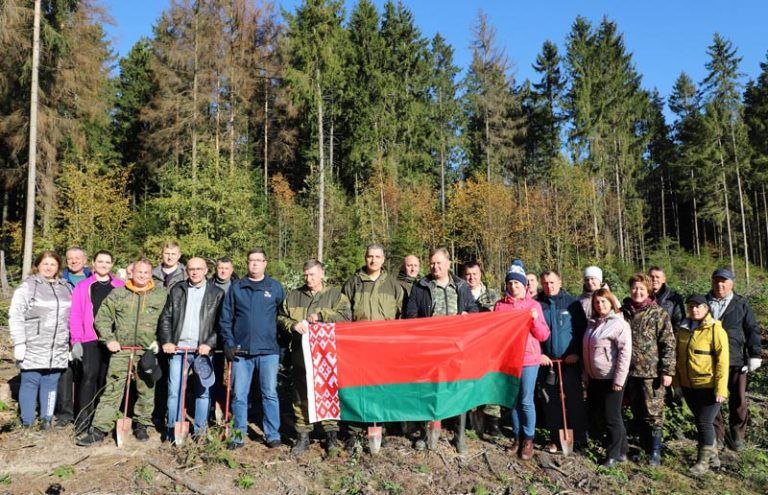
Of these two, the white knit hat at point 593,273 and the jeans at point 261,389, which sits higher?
the white knit hat at point 593,273

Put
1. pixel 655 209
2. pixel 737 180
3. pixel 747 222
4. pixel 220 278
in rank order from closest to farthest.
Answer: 1. pixel 220 278
2. pixel 737 180
3. pixel 747 222
4. pixel 655 209

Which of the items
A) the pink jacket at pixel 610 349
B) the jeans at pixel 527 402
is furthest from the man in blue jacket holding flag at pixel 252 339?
the pink jacket at pixel 610 349

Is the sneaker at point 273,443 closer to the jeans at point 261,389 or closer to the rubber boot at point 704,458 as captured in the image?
the jeans at point 261,389

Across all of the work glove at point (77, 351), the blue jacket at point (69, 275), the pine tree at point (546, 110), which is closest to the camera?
the work glove at point (77, 351)

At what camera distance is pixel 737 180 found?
33.6m

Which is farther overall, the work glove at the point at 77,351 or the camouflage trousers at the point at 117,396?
the work glove at the point at 77,351

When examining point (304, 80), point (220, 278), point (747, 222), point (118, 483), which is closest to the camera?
point (118, 483)

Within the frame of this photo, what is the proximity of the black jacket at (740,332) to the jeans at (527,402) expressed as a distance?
2210mm

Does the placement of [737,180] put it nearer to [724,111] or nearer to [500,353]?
[724,111]

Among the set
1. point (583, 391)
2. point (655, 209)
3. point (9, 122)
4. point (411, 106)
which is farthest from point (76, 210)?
point (655, 209)

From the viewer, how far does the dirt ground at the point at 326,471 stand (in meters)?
4.63

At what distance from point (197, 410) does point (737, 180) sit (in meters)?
38.0

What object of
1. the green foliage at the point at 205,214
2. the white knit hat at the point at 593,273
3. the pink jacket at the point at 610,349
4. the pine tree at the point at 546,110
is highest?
the pine tree at the point at 546,110

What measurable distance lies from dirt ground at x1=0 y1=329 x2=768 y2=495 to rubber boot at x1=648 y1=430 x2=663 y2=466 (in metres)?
0.10
